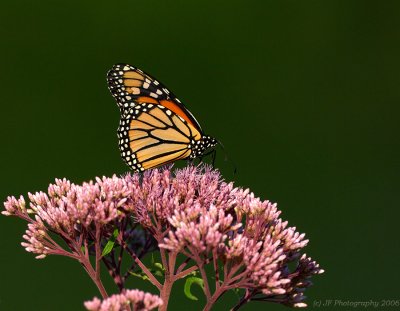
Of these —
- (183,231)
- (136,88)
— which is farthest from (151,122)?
(183,231)

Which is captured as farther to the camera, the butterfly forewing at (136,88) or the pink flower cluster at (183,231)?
the butterfly forewing at (136,88)

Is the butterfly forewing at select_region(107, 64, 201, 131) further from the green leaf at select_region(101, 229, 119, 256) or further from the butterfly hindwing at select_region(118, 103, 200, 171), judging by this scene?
the green leaf at select_region(101, 229, 119, 256)

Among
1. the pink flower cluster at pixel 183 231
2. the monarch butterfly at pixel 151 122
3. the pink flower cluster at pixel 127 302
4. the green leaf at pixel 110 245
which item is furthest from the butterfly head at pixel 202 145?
the pink flower cluster at pixel 127 302

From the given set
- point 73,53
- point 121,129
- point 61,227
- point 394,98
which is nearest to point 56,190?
point 61,227

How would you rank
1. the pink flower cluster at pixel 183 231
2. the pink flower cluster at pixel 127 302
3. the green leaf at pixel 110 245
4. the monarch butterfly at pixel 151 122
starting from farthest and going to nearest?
the monarch butterfly at pixel 151 122, the green leaf at pixel 110 245, the pink flower cluster at pixel 183 231, the pink flower cluster at pixel 127 302

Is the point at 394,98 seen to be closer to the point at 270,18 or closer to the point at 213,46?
the point at 270,18

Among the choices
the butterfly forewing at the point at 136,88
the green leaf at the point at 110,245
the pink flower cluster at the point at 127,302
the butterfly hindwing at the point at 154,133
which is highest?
the butterfly forewing at the point at 136,88

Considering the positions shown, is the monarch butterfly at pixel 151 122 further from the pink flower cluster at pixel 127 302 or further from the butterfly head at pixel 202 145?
the pink flower cluster at pixel 127 302
